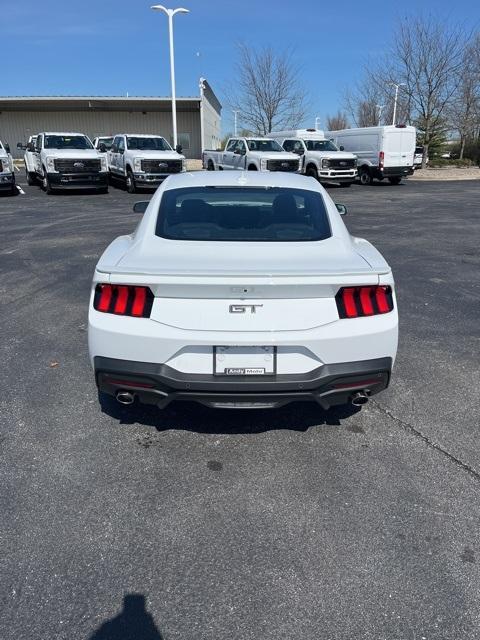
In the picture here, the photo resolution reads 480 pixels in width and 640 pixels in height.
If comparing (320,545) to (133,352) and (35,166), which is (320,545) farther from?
(35,166)

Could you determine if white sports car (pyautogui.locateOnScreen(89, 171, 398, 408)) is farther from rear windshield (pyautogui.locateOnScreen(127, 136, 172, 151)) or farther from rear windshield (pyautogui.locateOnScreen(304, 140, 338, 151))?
rear windshield (pyautogui.locateOnScreen(304, 140, 338, 151))

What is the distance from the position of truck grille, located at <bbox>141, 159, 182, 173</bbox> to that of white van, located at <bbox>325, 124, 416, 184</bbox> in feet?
31.9

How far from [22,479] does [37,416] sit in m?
0.77

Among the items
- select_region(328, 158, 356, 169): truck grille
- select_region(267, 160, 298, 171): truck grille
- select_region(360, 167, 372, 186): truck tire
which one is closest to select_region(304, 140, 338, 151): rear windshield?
select_region(328, 158, 356, 169): truck grille

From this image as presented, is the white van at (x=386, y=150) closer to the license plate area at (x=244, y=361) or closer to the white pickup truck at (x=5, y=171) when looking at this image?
the white pickup truck at (x=5, y=171)

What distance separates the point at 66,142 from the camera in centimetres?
1975

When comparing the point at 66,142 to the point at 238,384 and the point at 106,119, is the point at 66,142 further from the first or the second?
the point at 106,119

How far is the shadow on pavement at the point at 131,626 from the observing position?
2.10m

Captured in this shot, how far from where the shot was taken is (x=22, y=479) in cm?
307

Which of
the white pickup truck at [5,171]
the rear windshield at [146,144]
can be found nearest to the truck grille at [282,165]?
the rear windshield at [146,144]

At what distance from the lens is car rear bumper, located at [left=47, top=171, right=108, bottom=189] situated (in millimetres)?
18500

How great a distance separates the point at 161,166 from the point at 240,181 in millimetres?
15926

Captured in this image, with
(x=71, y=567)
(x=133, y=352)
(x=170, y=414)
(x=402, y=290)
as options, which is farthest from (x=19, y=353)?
(x=402, y=290)

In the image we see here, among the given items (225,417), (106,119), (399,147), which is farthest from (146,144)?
(106,119)
